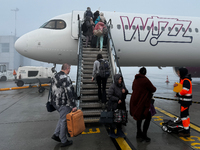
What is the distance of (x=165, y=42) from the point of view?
35.3 ft

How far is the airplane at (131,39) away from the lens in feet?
31.8

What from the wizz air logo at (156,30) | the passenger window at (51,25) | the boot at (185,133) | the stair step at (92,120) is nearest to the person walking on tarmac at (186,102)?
the boot at (185,133)

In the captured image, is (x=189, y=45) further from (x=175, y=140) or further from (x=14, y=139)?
(x=14, y=139)

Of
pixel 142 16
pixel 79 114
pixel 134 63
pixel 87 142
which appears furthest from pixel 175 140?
pixel 142 16

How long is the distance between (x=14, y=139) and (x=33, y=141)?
1.93ft

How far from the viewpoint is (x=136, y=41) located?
10.4 m

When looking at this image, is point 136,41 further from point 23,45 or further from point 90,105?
point 23,45

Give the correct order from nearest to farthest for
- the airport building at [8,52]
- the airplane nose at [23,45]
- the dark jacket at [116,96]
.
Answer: the dark jacket at [116,96] → the airplane nose at [23,45] → the airport building at [8,52]

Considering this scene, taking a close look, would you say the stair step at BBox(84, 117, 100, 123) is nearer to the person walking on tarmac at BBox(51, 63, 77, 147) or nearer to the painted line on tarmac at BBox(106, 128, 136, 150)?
the painted line on tarmac at BBox(106, 128, 136, 150)

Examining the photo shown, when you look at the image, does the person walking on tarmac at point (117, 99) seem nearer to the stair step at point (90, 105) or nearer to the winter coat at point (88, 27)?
the stair step at point (90, 105)

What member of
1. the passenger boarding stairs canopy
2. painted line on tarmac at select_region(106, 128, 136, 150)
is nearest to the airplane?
the passenger boarding stairs canopy

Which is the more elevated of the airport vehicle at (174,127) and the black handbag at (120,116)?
the black handbag at (120,116)

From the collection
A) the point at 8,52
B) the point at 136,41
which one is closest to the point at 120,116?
the point at 136,41

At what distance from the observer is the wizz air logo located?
10.3 meters
